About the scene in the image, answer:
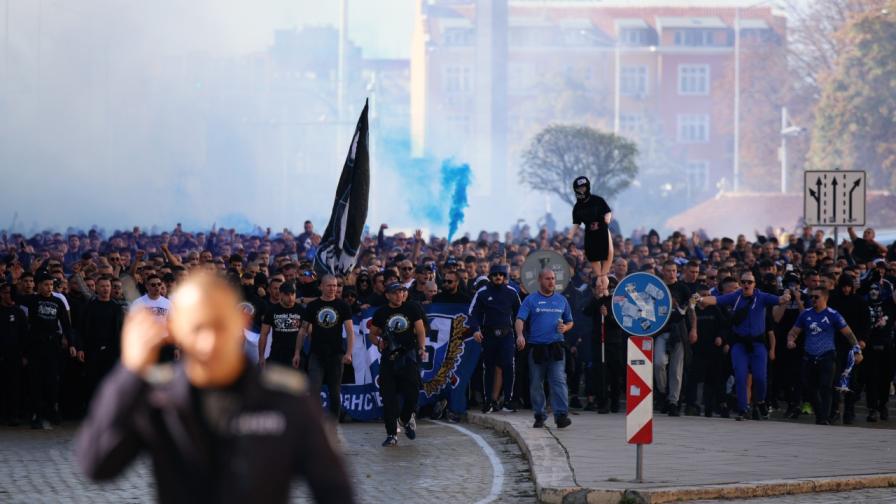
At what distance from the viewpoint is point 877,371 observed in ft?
57.0

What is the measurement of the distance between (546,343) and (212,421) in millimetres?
11769

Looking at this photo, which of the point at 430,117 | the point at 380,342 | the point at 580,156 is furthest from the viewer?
the point at 430,117

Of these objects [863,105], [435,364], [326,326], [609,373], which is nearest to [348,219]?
[435,364]

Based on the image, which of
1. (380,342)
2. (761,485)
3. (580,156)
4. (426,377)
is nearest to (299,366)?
(380,342)

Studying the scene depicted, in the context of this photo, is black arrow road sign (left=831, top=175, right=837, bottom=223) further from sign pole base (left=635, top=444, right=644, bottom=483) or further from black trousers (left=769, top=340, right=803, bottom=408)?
sign pole base (left=635, top=444, right=644, bottom=483)

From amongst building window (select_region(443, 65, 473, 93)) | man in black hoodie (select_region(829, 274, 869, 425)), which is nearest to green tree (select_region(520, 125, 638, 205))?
building window (select_region(443, 65, 473, 93))

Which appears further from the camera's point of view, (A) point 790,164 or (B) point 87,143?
(A) point 790,164

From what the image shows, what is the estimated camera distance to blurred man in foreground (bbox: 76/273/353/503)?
398 cm

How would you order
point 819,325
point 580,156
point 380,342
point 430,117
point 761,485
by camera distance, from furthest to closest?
point 430,117 → point 580,156 → point 819,325 → point 380,342 → point 761,485

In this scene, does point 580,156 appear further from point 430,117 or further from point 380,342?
point 380,342

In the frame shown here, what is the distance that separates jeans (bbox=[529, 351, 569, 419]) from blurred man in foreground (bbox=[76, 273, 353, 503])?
11.5 m

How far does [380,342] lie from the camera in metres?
14.6

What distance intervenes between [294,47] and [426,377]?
3175 inches

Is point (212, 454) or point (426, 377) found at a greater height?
point (212, 454)
